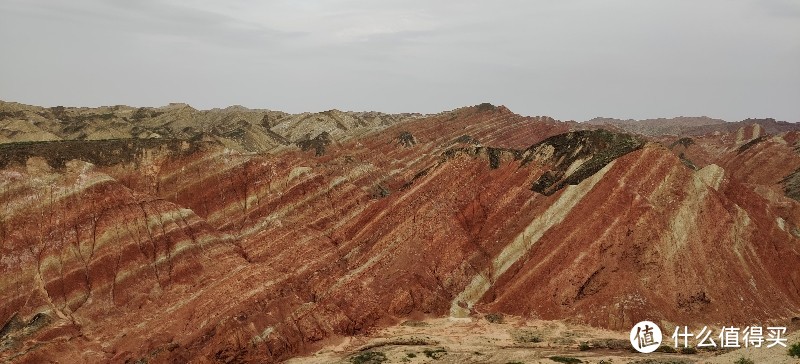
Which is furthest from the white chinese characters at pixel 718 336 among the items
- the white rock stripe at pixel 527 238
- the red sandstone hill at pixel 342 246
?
the white rock stripe at pixel 527 238

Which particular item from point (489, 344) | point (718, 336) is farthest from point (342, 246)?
point (718, 336)

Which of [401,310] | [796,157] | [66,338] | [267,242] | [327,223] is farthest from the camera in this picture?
[796,157]

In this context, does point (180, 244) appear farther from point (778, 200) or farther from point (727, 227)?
point (778, 200)

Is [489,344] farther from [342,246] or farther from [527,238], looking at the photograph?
[342,246]

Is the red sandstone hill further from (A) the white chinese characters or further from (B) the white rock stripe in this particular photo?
(A) the white chinese characters

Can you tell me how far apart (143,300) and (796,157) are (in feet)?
338

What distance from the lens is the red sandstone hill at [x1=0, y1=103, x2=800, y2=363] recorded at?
4691 cm

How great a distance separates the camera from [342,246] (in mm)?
59219

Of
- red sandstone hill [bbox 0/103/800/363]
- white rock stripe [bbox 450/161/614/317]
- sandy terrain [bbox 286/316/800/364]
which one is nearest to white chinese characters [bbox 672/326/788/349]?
sandy terrain [bbox 286/316/800/364]

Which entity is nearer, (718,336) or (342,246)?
(718,336)

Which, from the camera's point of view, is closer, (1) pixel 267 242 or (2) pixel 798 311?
(2) pixel 798 311

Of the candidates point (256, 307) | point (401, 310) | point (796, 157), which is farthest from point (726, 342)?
point (796, 157)

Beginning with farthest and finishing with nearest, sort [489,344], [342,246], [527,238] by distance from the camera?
[342,246]
[527,238]
[489,344]

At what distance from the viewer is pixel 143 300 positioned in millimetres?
48656
